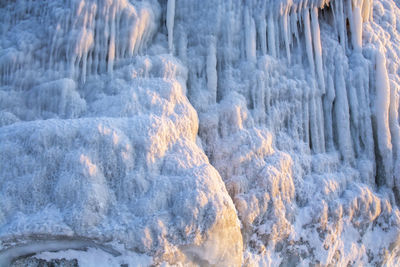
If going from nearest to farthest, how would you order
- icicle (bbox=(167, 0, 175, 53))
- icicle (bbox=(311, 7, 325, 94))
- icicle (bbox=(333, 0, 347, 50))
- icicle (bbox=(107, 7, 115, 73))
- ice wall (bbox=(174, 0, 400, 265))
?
ice wall (bbox=(174, 0, 400, 265)) < icicle (bbox=(107, 7, 115, 73)) < icicle (bbox=(167, 0, 175, 53)) < icicle (bbox=(311, 7, 325, 94)) < icicle (bbox=(333, 0, 347, 50))

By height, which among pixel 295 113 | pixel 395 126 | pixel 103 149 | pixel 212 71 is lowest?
pixel 103 149

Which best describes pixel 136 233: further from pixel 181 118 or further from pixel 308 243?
pixel 308 243

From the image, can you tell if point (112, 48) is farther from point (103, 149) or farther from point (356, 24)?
point (356, 24)

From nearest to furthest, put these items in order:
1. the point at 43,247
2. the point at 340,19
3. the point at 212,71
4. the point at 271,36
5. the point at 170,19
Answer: the point at 43,247, the point at 212,71, the point at 170,19, the point at 271,36, the point at 340,19

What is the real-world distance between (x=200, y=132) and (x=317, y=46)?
277 cm

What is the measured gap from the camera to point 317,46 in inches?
298

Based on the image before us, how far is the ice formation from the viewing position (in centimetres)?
508

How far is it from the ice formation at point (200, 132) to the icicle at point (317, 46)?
0.02 meters

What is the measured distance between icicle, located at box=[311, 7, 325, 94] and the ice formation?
2cm

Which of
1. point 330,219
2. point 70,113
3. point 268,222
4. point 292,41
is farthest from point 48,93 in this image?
point 330,219

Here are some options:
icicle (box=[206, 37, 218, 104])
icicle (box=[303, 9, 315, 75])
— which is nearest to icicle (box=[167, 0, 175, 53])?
icicle (box=[206, 37, 218, 104])

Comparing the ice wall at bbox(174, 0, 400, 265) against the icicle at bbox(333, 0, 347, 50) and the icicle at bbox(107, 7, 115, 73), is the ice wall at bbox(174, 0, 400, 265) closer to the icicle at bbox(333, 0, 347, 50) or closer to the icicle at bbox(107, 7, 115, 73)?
the icicle at bbox(333, 0, 347, 50)

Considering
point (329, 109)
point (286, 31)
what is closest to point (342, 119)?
point (329, 109)

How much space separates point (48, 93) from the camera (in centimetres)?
636
